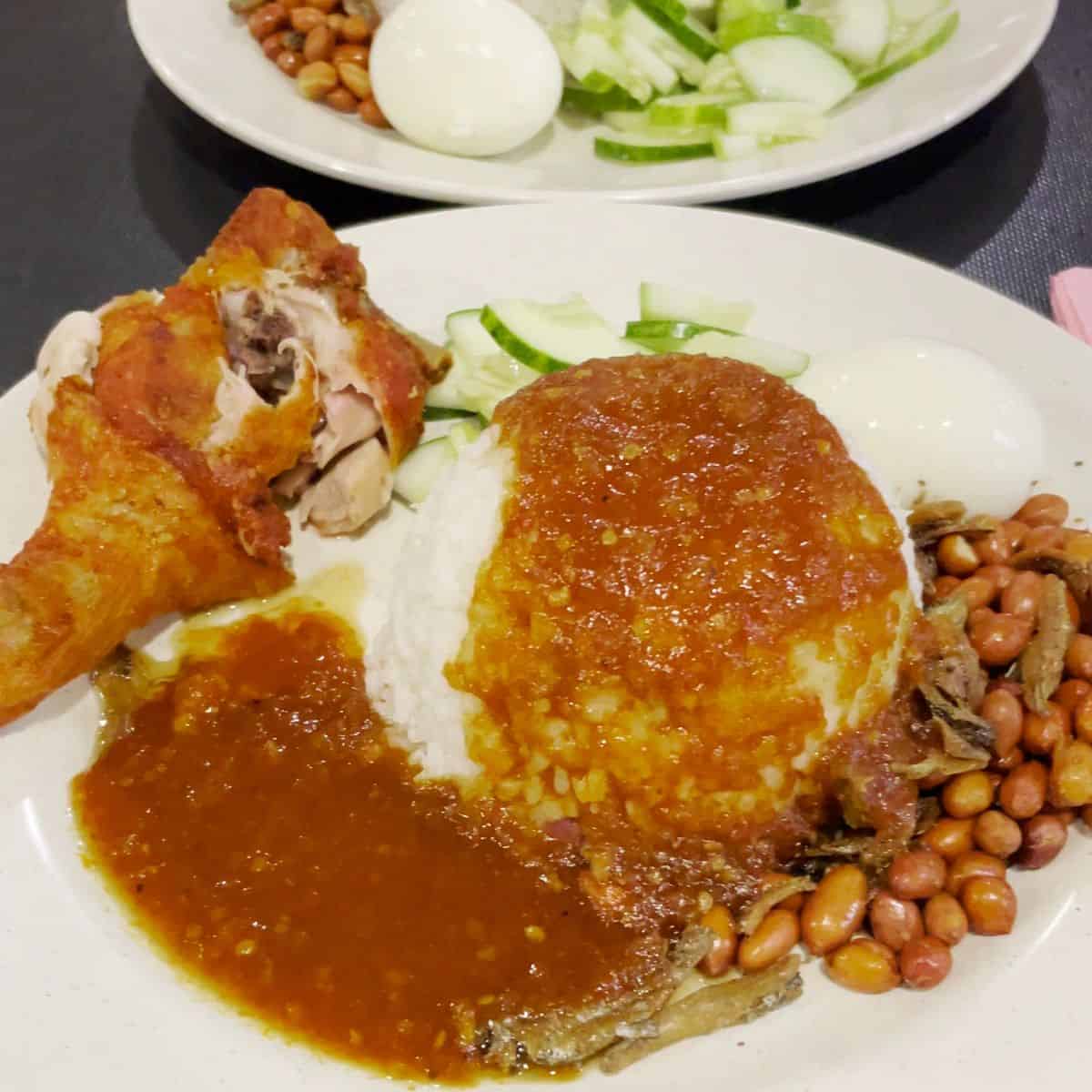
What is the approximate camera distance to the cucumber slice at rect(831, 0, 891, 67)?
4824 mm

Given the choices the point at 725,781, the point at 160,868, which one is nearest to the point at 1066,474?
the point at 725,781

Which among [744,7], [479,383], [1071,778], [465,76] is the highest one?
[465,76]

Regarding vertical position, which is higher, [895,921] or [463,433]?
[463,433]

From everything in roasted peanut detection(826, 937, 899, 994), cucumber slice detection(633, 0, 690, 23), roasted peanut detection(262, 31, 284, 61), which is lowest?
roasted peanut detection(826, 937, 899, 994)

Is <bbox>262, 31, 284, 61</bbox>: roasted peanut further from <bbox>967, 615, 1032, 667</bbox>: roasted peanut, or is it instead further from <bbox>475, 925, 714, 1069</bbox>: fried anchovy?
<bbox>475, 925, 714, 1069</bbox>: fried anchovy

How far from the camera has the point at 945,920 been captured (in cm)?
242

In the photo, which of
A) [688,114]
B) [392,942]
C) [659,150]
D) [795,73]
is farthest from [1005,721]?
[795,73]

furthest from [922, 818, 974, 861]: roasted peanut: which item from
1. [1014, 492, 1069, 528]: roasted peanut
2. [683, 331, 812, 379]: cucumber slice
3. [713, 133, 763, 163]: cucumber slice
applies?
[713, 133, 763, 163]: cucumber slice

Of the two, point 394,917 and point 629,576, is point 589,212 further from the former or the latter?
point 394,917

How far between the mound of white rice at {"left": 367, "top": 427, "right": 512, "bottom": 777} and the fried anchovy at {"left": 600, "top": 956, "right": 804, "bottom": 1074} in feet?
2.71

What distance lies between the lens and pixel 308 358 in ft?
11.1

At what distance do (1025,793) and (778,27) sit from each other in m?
3.80

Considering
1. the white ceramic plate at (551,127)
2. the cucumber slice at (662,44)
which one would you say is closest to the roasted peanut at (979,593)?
the white ceramic plate at (551,127)

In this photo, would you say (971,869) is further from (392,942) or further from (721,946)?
(392,942)
